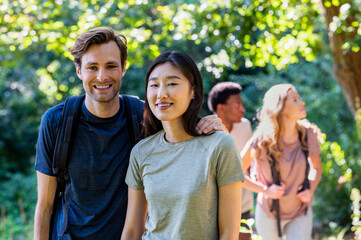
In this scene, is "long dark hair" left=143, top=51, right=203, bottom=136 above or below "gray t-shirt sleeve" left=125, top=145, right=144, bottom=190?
above

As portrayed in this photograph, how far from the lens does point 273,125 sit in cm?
467

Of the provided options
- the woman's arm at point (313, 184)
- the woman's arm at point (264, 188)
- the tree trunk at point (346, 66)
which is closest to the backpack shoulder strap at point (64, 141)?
the woman's arm at point (264, 188)

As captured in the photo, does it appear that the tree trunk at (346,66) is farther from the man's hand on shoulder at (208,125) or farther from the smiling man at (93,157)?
the man's hand on shoulder at (208,125)

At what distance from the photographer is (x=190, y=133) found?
8.07 ft

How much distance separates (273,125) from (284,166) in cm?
40

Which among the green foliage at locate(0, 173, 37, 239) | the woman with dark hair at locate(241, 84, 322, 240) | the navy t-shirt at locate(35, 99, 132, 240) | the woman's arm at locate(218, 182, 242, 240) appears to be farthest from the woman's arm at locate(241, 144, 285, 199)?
the green foliage at locate(0, 173, 37, 239)

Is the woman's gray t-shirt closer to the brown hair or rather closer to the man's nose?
the man's nose

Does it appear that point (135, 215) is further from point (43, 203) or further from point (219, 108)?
point (219, 108)

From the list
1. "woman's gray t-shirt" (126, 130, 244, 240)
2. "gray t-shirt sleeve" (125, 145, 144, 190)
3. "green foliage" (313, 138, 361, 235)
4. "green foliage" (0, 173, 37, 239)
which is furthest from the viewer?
"green foliage" (0, 173, 37, 239)

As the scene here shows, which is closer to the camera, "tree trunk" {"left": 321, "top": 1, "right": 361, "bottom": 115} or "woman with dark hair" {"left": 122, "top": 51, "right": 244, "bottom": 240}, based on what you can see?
"woman with dark hair" {"left": 122, "top": 51, "right": 244, "bottom": 240}

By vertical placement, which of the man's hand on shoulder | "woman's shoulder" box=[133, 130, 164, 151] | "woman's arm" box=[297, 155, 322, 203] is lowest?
"woman's arm" box=[297, 155, 322, 203]

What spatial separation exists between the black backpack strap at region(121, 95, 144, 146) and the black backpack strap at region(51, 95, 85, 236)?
320mm

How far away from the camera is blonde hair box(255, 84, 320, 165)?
461cm

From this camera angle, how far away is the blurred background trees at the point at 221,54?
652 centimetres
